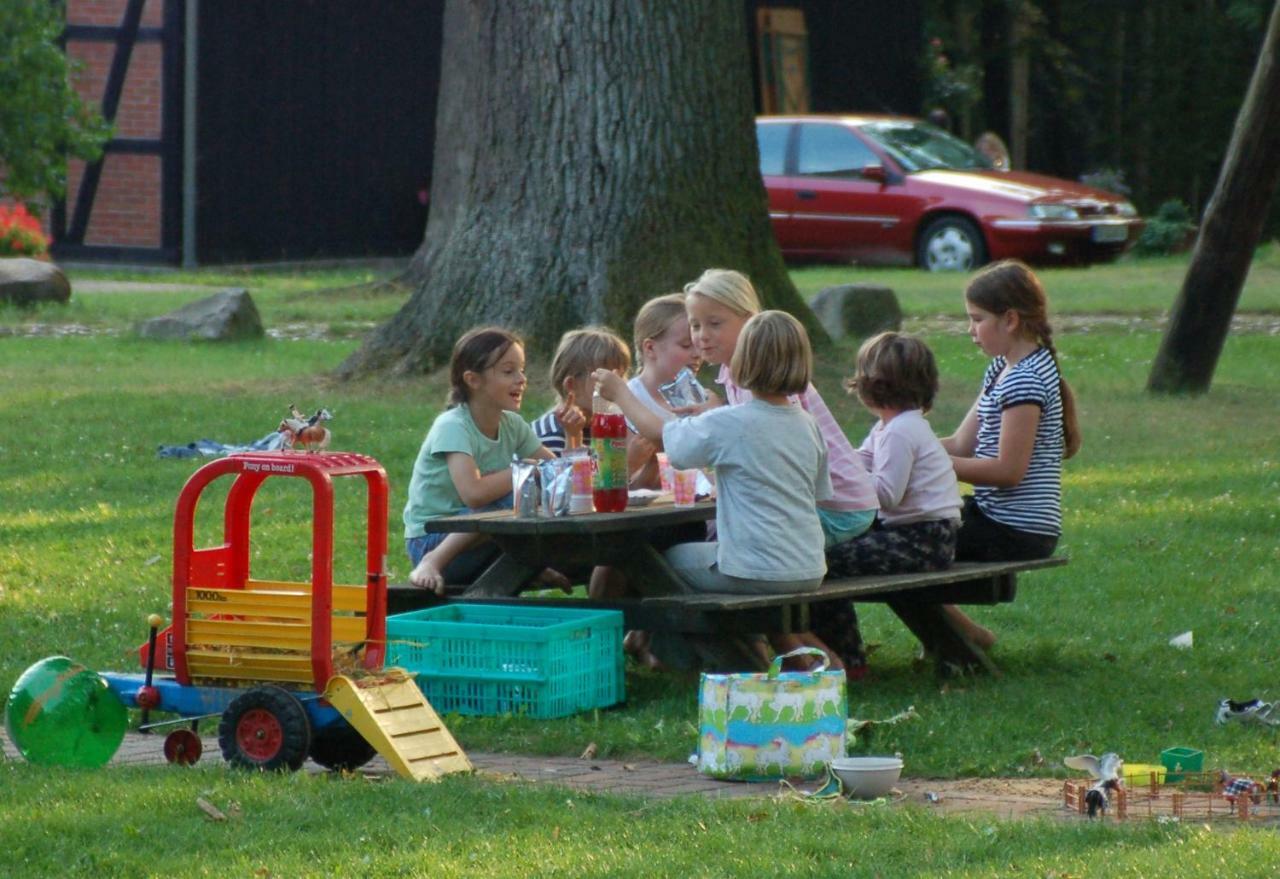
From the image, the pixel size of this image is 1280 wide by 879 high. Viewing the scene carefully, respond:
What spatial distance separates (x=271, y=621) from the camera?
19.1 feet

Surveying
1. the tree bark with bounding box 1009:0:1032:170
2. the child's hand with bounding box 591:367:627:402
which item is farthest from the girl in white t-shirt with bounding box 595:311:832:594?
the tree bark with bounding box 1009:0:1032:170

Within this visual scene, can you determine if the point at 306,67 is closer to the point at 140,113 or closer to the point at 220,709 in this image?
the point at 140,113

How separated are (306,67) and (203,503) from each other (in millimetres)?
17080

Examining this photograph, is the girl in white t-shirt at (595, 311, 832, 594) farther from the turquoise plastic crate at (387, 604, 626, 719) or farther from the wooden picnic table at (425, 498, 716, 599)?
the turquoise plastic crate at (387, 604, 626, 719)

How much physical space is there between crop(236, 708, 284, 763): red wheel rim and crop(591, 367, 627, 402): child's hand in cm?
162

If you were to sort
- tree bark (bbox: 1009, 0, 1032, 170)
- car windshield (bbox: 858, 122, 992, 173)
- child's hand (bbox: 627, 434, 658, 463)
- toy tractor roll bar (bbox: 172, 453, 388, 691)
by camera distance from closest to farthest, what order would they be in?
toy tractor roll bar (bbox: 172, 453, 388, 691) < child's hand (bbox: 627, 434, 658, 463) < car windshield (bbox: 858, 122, 992, 173) < tree bark (bbox: 1009, 0, 1032, 170)

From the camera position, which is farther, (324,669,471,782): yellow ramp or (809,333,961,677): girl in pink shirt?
(809,333,961,677): girl in pink shirt

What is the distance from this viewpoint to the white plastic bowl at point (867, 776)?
17.8 ft

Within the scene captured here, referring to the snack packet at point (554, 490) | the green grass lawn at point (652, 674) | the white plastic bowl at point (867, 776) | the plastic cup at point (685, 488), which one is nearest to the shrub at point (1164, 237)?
the green grass lawn at point (652, 674)

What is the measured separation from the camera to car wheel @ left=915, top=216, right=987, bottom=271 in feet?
80.1

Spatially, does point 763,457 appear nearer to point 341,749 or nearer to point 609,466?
point 609,466

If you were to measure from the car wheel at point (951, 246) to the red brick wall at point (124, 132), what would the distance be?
931 centimetres

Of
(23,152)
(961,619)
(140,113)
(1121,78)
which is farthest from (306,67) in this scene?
(961,619)

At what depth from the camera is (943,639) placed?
7.23 m
